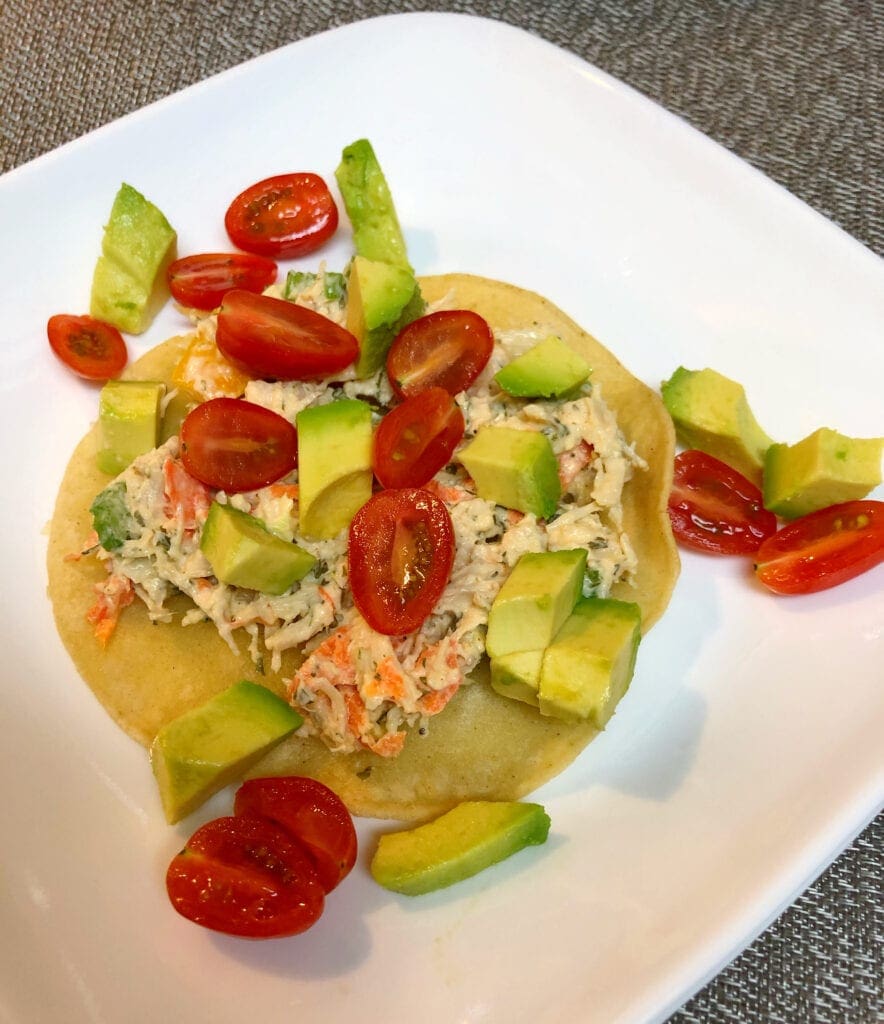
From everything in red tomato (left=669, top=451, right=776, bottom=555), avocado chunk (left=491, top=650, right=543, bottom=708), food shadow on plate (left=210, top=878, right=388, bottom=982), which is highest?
red tomato (left=669, top=451, right=776, bottom=555)

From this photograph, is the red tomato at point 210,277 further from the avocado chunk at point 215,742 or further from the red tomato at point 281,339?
the avocado chunk at point 215,742

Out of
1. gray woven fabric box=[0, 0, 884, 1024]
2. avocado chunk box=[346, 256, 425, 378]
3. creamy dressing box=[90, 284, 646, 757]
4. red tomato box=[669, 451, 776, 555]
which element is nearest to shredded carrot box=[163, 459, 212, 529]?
creamy dressing box=[90, 284, 646, 757]

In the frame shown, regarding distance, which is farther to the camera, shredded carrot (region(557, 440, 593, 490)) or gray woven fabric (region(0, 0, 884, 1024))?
gray woven fabric (region(0, 0, 884, 1024))

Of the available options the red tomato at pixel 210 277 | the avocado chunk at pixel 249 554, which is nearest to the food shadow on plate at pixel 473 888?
the avocado chunk at pixel 249 554

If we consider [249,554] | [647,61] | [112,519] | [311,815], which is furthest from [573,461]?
[647,61]

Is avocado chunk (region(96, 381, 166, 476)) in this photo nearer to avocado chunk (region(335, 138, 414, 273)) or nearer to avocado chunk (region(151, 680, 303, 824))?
avocado chunk (region(151, 680, 303, 824))

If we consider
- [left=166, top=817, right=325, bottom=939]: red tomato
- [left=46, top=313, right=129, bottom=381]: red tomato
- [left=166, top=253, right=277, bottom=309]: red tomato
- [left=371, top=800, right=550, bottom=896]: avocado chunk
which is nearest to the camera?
[left=166, top=817, right=325, bottom=939]: red tomato
